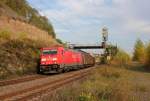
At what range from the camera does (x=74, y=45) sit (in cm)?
11781

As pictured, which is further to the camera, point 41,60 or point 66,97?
point 41,60

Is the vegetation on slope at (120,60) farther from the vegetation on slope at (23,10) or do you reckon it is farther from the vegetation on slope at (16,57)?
the vegetation on slope at (16,57)

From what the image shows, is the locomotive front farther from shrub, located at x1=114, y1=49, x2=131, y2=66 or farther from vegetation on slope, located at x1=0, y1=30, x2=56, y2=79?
shrub, located at x1=114, y1=49, x2=131, y2=66

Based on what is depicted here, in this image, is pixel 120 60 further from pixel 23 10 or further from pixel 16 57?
pixel 16 57

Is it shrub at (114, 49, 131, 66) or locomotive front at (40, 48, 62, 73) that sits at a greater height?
shrub at (114, 49, 131, 66)

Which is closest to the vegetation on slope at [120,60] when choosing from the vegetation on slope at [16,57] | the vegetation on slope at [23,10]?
the vegetation on slope at [23,10]

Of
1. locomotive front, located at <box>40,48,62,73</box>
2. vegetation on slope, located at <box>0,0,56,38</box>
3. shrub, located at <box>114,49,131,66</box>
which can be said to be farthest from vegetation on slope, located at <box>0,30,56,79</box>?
shrub, located at <box>114,49,131,66</box>

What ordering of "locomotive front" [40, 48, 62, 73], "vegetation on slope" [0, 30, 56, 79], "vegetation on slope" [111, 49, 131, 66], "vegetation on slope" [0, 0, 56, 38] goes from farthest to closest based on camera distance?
"vegetation on slope" [111, 49, 131, 66], "vegetation on slope" [0, 0, 56, 38], "locomotive front" [40, 48, 62, 73], "vegetation on slope" [0, 30, 56, 79]

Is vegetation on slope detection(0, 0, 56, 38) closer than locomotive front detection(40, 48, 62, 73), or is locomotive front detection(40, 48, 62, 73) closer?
locomotive front detection(40, 48, 62, 73)

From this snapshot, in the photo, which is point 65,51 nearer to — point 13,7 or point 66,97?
point 66,97

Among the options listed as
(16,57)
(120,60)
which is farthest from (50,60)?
(120,60)

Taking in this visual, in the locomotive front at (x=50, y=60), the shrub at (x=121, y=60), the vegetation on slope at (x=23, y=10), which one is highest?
the vegetation on slope at (x=23, y=10)

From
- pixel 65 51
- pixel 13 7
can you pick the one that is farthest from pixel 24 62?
pixel 13 7

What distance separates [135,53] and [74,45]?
68.4 meters
